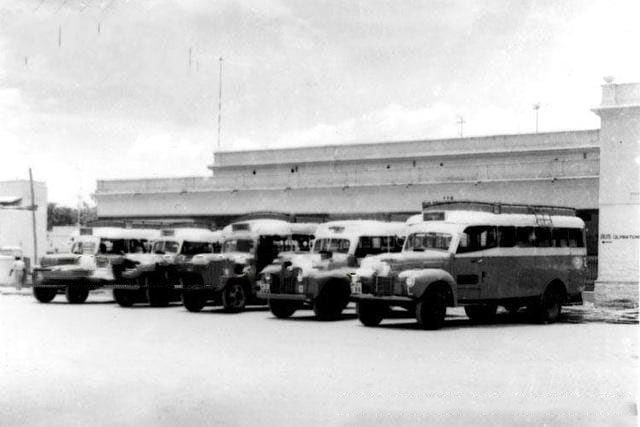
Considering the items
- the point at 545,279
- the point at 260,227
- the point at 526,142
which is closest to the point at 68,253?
the point at 260,227

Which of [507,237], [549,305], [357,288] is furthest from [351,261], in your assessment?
[549,305]

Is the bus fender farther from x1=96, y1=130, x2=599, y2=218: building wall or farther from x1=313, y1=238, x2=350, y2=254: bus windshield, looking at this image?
x1=96, y1=130, x2=599, y2=218: building wall

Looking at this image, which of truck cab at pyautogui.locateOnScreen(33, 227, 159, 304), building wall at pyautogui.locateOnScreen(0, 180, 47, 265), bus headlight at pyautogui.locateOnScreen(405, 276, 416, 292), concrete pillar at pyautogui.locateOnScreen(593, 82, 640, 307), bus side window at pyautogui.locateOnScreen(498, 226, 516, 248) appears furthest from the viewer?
building wall at pyautogui.locateOnScreen(0, 180, 47, 265)

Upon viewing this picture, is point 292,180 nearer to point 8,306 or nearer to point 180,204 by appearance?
point 180,204

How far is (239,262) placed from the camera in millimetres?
21203

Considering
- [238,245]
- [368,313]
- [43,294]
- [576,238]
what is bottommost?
[43,294]

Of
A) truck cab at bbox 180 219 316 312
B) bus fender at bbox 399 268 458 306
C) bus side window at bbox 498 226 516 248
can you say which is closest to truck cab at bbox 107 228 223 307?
truck cab at bbox 180 219 316 312

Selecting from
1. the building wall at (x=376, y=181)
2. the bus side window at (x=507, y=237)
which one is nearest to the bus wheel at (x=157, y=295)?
the bus side window at (x=507, y=237)

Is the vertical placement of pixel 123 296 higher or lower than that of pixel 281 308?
lower

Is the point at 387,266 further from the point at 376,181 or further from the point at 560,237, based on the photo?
the point at 376,181

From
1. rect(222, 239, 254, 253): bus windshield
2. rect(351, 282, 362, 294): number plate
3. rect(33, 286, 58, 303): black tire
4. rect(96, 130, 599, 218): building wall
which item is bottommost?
rect(33, 286, 58, 303): black tire

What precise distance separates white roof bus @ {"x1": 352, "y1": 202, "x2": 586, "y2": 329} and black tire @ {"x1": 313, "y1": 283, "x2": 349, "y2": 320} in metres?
1.53

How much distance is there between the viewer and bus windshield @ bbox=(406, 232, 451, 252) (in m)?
17.2

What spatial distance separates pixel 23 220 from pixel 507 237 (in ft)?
110
